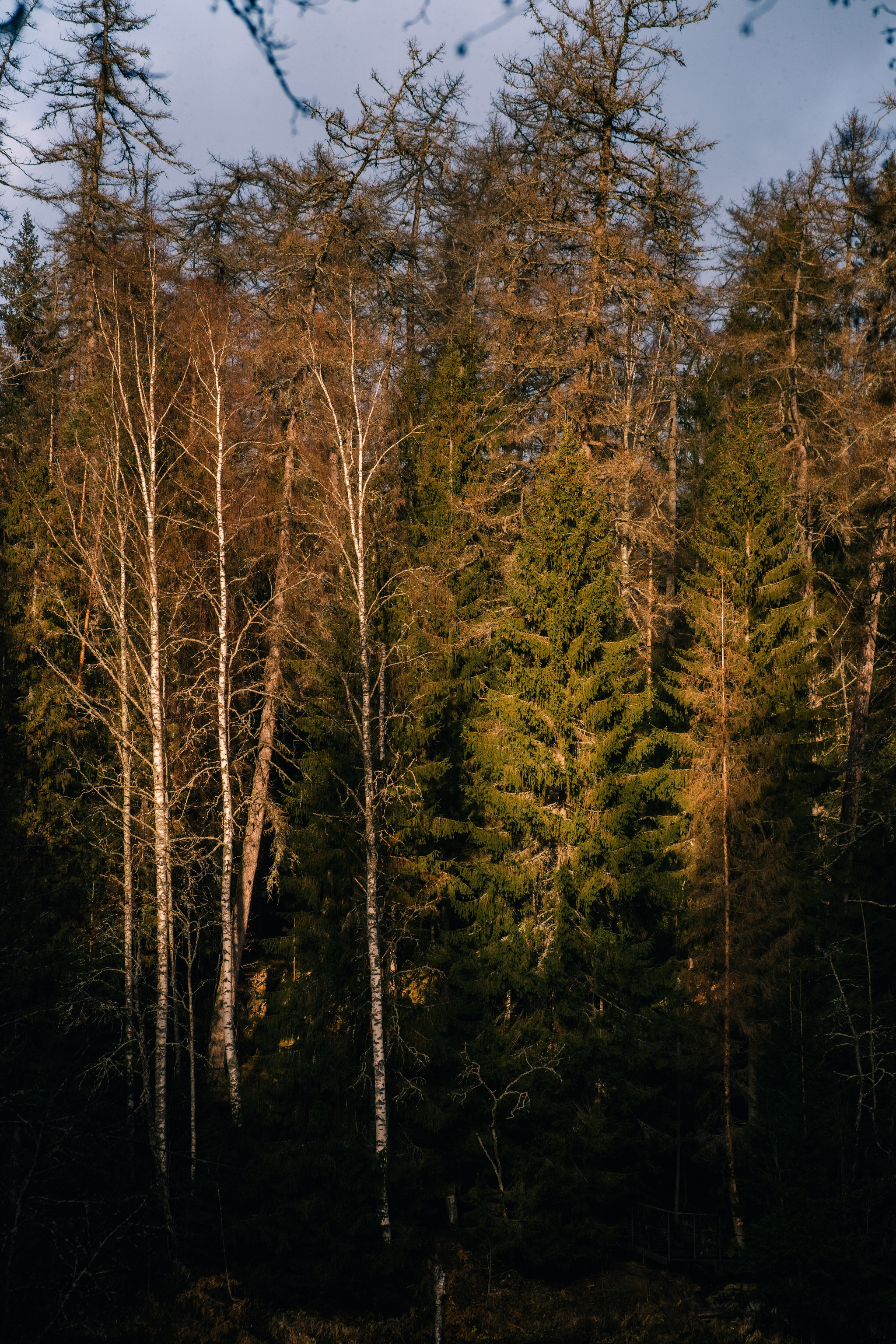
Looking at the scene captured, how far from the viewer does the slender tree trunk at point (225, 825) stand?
14727mm

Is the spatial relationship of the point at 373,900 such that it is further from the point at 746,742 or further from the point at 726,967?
the point at 746,742

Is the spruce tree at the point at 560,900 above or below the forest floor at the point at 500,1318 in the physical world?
above

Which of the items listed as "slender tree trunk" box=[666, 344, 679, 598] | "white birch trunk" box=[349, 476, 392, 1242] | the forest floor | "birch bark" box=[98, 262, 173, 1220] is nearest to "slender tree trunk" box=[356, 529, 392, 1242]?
"white birch trunk" box=[349, 476, 392, 1242]

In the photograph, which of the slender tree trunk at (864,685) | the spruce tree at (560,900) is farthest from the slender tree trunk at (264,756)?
the slender tree trunk at (864,685)

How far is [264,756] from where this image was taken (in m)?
19.3

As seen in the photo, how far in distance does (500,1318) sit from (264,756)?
405 inches

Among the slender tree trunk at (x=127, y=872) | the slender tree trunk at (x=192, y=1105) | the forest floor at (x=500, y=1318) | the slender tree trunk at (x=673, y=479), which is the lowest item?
the forest floor at (x=500, y=1318)

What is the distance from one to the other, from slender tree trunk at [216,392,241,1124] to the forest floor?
2.64 meters

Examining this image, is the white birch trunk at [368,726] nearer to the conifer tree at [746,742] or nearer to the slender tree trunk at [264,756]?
the slender tree trunk at [264,756]

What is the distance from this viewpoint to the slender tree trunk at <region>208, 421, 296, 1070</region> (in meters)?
18.5

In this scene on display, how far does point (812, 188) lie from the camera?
22406 millimetres

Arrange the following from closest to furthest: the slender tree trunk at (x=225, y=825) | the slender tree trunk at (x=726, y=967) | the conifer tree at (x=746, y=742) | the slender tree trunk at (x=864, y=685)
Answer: the slender tree trunk at (x=225, y=825), the slender tree trunk at (x=726, y=967), the conifer tree at (x=746, y=742), the slender tree trunk at (x=864, y=685)

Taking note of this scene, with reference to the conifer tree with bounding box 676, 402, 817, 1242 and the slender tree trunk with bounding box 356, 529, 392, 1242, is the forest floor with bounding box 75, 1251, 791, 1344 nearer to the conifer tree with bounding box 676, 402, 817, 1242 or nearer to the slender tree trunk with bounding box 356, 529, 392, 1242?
the slender tree trunk with bounding box 356, 529, 392, 1242

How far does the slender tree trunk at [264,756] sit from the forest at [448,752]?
117 millimetres
